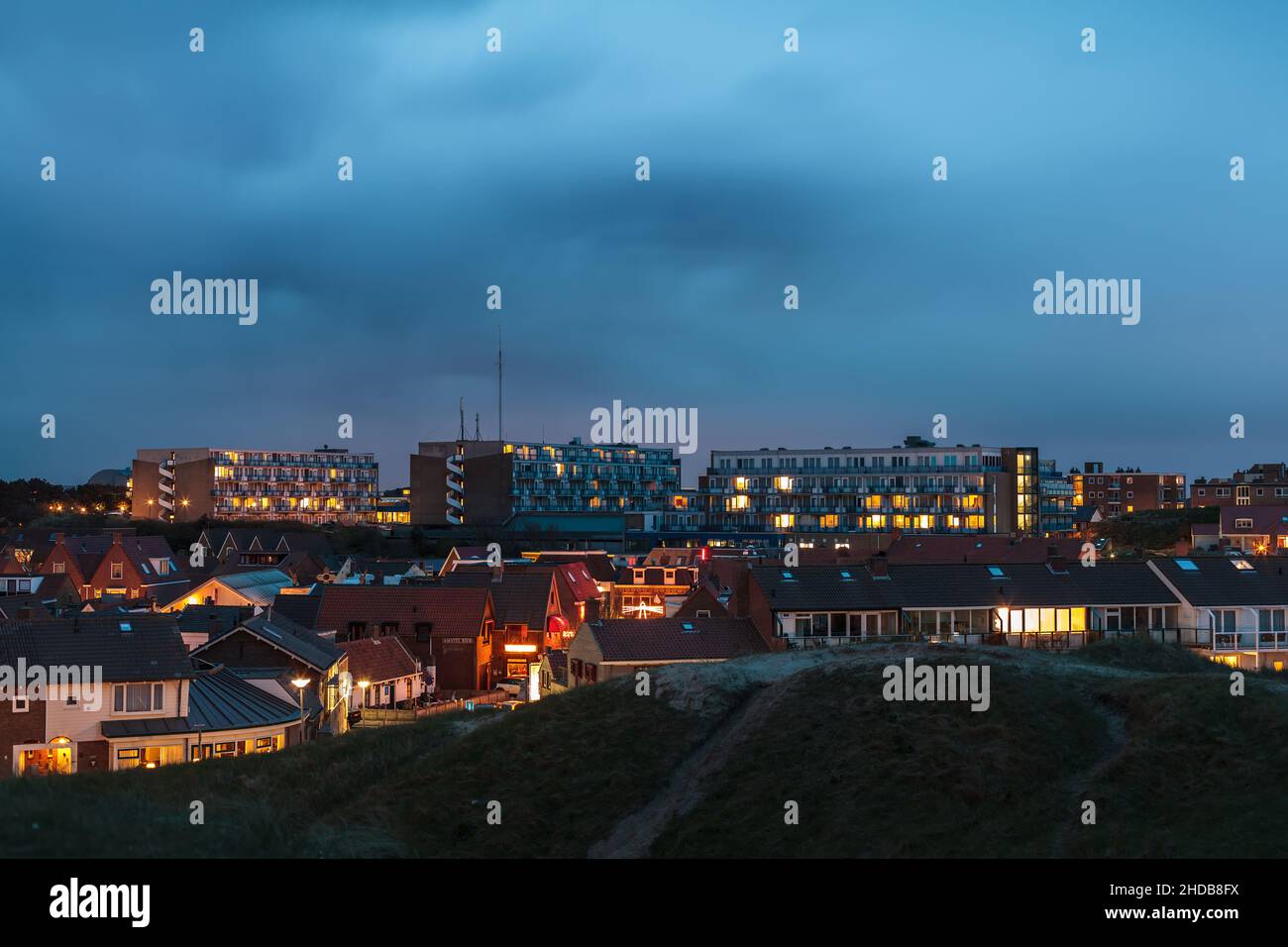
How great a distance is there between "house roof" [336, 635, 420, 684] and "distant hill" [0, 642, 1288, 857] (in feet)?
60.1

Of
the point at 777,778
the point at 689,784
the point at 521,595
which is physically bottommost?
the point at 689,784

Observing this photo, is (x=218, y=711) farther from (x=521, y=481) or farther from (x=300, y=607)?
(x=521, y=481)

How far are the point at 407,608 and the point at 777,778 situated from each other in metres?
41.2

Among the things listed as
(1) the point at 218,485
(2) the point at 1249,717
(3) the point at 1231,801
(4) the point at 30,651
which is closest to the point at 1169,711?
(2) the point at 1249,717

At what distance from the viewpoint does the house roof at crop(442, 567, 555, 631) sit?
238ft

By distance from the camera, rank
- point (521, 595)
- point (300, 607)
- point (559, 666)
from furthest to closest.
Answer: point (521, 595) < point (300, 607) < point (559, 666)

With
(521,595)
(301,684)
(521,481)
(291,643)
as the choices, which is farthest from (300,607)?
(521,481)

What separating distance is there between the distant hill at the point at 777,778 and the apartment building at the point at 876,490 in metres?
102

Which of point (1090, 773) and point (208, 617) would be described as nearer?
point (1090, 773)

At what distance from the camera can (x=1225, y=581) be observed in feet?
200

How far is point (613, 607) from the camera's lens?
100875 mm

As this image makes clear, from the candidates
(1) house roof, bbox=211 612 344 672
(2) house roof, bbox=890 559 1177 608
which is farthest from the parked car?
(2) house roof, bbox=890 559 1177 608

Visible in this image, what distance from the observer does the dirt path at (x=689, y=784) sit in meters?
29.8

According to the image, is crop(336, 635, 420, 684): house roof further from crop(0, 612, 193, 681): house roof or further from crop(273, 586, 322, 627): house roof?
crop(0, 612, 193, 681): house roof
